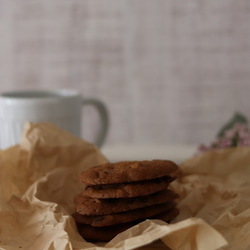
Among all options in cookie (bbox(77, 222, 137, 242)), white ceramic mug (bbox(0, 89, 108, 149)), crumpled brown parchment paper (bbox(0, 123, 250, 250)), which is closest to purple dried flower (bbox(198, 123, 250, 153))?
crumpled brown parchment paper (bbox(0, 123, 250, 250))

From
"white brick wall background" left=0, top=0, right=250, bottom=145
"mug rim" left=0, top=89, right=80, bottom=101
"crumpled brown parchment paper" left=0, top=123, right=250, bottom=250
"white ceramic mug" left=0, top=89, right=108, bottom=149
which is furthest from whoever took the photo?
"white brick wall background" left=0, top=0, right=250, bottom=145

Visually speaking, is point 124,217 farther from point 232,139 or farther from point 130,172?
point 232,139

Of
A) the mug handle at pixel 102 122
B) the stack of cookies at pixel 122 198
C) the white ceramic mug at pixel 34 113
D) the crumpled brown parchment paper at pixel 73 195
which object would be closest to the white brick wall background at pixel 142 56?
the mug handle at pixel 102 122

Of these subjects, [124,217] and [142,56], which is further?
[142,56]

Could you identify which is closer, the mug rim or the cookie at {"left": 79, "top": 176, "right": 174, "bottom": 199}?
the cookie at {"left": 79, "top": 176, "right": 174, "bottom": 199}

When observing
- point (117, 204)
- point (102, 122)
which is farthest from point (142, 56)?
point (117, 204)

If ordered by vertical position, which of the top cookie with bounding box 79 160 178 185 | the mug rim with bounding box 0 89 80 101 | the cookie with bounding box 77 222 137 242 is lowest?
the cookie with bounding box 77 222 137 242

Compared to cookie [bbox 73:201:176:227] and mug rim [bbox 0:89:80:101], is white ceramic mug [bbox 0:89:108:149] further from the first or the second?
cookie [bbox 73:201:176:227]
